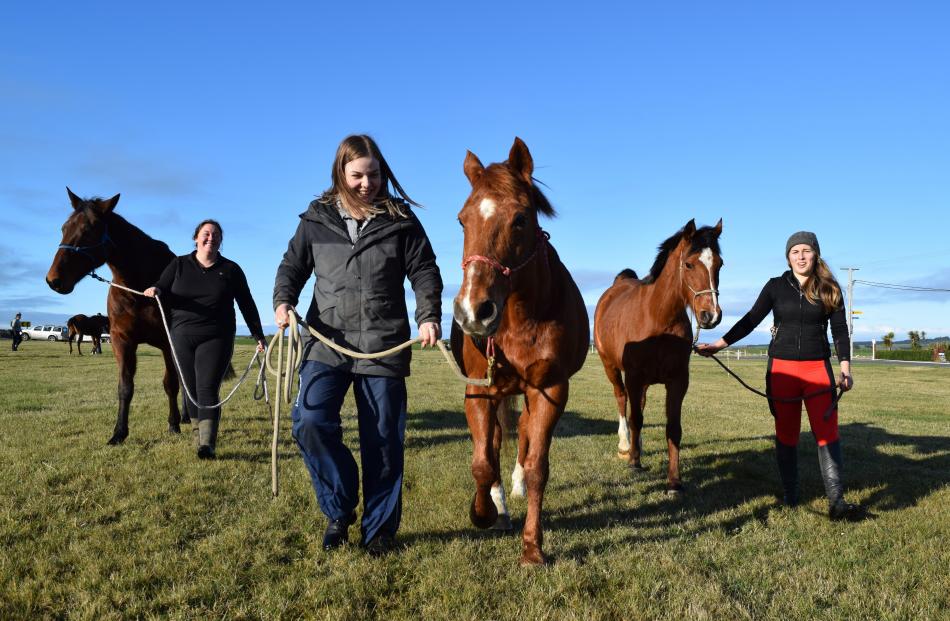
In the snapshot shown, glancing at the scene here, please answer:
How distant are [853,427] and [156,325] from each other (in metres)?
10.4

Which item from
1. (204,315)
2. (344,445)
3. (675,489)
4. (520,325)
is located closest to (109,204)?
(204,315)

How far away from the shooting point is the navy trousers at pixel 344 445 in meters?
3.42

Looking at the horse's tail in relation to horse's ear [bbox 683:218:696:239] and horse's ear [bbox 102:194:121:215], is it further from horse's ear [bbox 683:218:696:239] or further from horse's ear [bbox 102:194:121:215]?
horse's ear [bbox 102:194:121:215]

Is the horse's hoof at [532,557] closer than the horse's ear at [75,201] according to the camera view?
Yes

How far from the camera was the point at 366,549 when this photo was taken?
3.49 meters

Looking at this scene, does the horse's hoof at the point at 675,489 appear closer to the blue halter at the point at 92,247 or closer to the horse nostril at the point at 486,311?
the horse nostril at the point at 486,311

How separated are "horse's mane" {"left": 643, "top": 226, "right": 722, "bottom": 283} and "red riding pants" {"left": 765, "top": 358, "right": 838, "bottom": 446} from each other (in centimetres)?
132

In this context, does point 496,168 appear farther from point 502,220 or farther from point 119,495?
point 119,495

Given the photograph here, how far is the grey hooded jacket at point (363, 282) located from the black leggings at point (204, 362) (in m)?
2.93

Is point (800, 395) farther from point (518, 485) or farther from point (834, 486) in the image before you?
point (518, 485)

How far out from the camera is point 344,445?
3.43 metres

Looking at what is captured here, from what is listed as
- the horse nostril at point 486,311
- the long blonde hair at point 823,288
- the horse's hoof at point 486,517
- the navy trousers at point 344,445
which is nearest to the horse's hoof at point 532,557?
the horse's hoof at point 486,517

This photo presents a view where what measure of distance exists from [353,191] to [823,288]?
3768mm

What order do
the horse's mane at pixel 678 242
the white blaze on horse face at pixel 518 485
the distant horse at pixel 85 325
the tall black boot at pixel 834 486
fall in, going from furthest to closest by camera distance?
the distant horse at pixel 85 325
the horse's mane at pixel 678 242
the white blaze on horse face at pixel 518 485
the tall black boot at pixel 834 486
